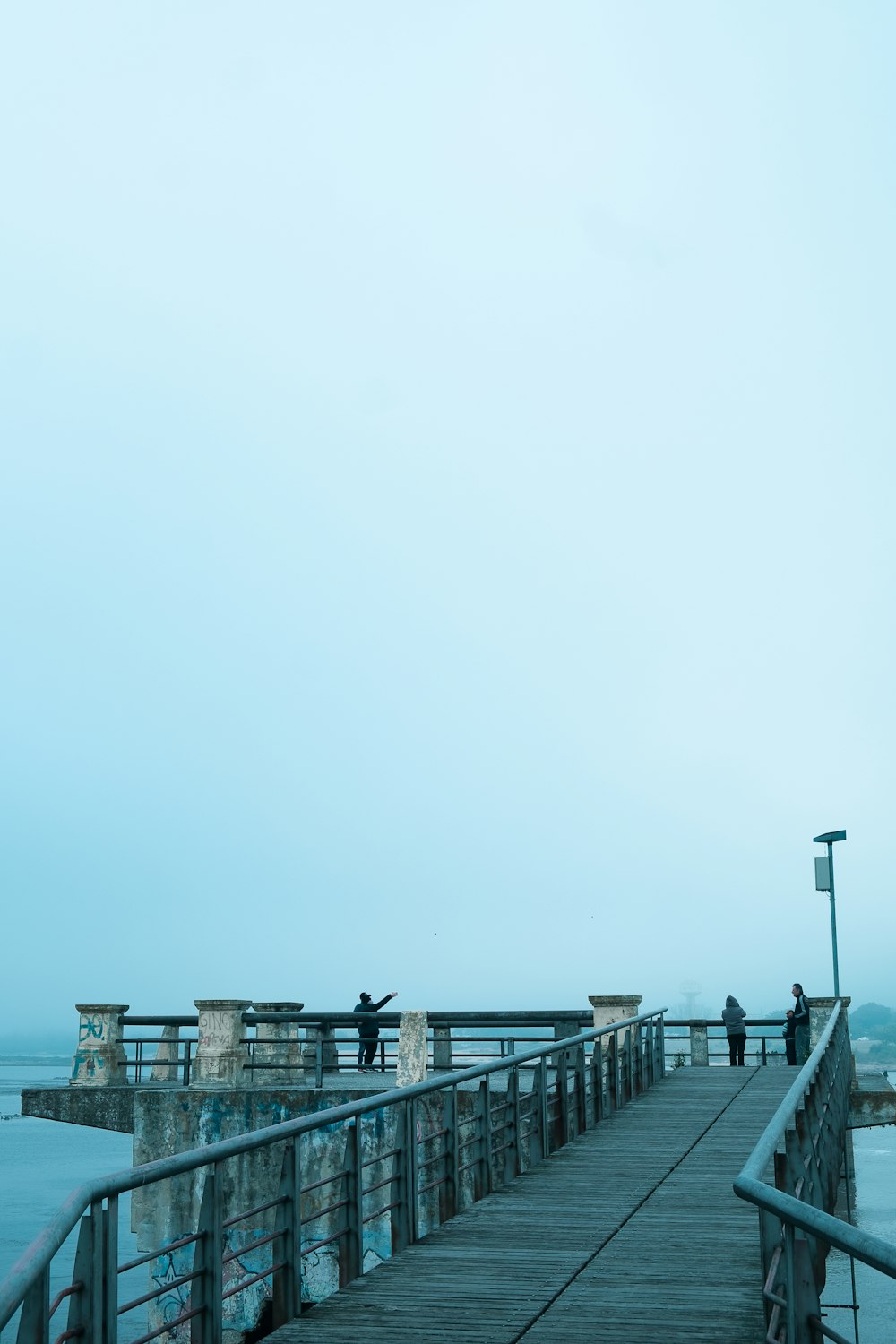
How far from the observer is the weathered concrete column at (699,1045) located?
27156 millimetres

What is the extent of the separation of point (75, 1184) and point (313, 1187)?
57.5 ft

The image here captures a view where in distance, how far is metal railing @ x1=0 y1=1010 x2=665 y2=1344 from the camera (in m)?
5.99

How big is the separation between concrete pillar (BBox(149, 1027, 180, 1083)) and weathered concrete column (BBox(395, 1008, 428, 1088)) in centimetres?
399

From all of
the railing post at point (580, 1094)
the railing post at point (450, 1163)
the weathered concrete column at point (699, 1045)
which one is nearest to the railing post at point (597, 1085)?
the railing post at point (580, 1094)

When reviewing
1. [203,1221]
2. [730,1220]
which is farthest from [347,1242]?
[730,1220]

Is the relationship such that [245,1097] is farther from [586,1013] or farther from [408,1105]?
[408,1105]

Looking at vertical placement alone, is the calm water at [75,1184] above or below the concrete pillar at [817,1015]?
below

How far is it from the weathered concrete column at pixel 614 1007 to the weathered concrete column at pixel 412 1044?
8.89ft

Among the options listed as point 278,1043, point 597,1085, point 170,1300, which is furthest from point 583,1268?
point 278,1043

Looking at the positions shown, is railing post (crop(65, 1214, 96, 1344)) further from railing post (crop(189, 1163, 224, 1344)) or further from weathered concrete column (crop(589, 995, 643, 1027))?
weathered concrete column (crop(589, 995, 643, 1027))

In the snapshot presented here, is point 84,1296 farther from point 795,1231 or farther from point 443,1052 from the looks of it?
point 443,1052

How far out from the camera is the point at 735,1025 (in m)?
26.8

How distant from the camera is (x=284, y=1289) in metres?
8.38

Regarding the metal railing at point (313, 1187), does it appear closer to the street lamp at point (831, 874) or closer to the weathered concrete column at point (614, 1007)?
the weathered concrete column at point (614, 1007)
